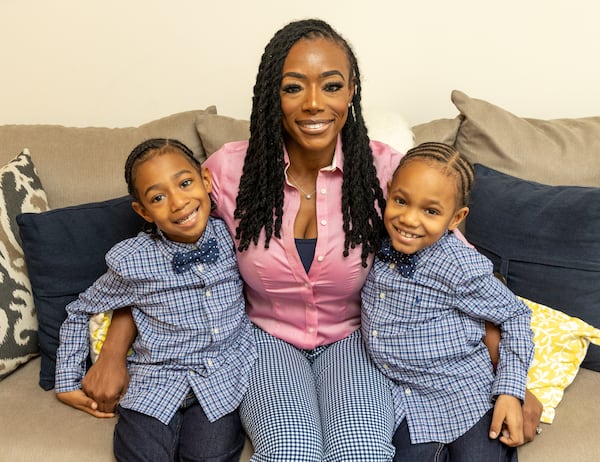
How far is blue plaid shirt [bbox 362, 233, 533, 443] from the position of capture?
4.73 feet

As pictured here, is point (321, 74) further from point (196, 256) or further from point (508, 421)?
point (508, 421)

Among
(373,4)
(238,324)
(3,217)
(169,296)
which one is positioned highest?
(373,4)

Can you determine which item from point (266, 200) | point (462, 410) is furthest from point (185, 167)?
point (462, 410)

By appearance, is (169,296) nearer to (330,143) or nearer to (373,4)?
(330,143)

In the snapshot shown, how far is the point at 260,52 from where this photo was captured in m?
2.17

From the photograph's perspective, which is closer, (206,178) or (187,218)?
(187,218)

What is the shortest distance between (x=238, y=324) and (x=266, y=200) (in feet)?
1.04

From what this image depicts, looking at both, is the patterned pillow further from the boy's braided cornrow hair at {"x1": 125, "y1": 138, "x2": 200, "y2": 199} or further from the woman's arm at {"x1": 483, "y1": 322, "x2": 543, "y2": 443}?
the woman's arm at {"x1": 483, "y1": 322, "x2": 543, "y2": 443}

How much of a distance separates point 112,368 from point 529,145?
4.27 ft

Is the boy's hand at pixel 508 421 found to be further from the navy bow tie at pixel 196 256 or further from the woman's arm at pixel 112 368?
the woman's arm at pixel 112 368

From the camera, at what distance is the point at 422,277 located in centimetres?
148

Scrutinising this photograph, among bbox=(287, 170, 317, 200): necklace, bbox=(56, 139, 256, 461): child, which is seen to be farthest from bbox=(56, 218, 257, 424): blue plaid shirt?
bbox=(287, 170, 317, 200): necklace

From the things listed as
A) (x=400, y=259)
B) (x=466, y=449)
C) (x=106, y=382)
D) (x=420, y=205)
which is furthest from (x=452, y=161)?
(x=106, y=382)

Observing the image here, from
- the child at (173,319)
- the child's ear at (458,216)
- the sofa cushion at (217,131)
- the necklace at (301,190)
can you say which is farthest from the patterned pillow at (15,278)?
the child's ear at (458,216)
